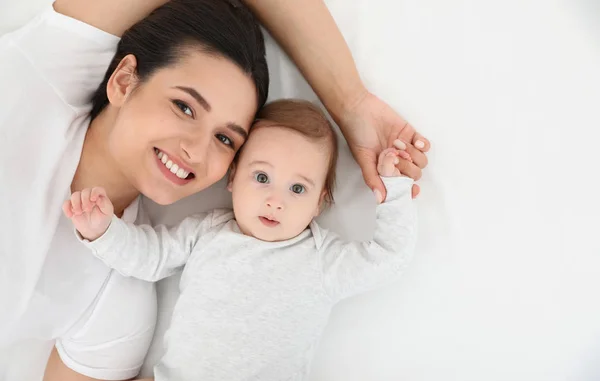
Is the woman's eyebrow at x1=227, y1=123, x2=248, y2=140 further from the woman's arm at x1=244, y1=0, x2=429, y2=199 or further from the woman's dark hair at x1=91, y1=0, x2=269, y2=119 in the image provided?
the woman's arm at x1=244, y1=0, x2=429, y2=199

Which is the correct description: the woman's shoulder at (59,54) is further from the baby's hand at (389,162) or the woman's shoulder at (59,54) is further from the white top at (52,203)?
the baby's hand at (389,162)

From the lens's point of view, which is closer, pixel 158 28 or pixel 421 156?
pixel 158 28

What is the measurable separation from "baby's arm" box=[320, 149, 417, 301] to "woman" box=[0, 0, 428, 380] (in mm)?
57

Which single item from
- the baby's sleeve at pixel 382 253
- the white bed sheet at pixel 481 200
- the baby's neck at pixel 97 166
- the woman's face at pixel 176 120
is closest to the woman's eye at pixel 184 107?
the woman's face at pixel 176 120

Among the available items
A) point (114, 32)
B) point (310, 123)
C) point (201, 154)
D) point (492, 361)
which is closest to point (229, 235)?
point (201, 154)

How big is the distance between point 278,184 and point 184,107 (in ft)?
0.84

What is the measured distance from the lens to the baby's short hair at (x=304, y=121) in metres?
1.22

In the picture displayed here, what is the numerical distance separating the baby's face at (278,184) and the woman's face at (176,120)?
69 mm

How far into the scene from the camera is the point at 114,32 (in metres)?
1.24

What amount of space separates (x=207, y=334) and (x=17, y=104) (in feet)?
2.06

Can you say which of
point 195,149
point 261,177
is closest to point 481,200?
point 261,177

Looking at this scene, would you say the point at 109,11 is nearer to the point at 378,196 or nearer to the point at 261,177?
the point at 261,177

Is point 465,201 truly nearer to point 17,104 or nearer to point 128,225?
point 128,225

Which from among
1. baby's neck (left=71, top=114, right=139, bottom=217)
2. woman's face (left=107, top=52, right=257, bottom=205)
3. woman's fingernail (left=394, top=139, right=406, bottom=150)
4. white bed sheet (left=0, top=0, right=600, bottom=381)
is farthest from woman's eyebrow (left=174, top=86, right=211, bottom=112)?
woman's fingernail (left=394, top=139, right=406, bottom=150)
